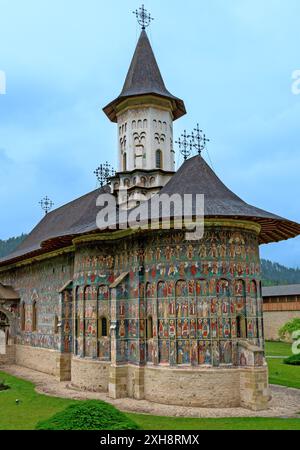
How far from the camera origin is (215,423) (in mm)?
13242

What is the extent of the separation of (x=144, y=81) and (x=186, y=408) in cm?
1563

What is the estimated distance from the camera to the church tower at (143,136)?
22641 millimetres

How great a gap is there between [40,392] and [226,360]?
748 centimetres

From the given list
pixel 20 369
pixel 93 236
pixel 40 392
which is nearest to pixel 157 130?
pixel 93 236

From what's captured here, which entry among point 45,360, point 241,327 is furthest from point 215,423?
point 45,360

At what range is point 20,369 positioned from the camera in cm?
2594

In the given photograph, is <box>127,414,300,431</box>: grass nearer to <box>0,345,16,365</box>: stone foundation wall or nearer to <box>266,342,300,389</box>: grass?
<box>266,342,300,389</box>: grass

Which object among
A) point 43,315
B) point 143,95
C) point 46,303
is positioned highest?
point 143,95

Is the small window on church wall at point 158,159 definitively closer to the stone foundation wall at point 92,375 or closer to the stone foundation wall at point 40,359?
the stone foundation wall at point 92,375

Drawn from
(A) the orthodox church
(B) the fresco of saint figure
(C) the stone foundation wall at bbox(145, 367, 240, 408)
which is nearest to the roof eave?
(A) the orthodox church

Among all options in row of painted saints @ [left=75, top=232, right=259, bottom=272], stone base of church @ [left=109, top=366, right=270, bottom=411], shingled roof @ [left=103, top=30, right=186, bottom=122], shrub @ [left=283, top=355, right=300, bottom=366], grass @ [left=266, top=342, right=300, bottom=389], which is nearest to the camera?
stone base of church @ [left=109, top=366, right=270, bottom=411]

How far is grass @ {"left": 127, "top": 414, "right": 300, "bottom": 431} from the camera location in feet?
41.3

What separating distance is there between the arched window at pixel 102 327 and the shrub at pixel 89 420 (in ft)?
24.8

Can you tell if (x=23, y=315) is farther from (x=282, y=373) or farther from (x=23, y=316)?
(x=282, y=373)
